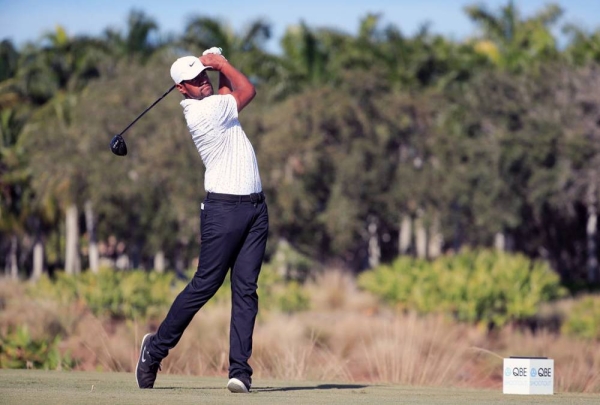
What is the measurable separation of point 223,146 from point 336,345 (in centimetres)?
1266

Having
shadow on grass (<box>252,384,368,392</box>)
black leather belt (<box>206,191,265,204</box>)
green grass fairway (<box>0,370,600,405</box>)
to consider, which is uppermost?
black leather belt (<box>206,191,265,204</box>)

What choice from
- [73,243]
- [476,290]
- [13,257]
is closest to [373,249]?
[73,243]

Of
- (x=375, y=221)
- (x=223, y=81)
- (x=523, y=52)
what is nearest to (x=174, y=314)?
(x=223, y=81)

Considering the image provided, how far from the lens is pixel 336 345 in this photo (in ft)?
65.7

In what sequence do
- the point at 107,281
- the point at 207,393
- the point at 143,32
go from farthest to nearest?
the point at 143,32
the point at 107,281
the point at 207,393

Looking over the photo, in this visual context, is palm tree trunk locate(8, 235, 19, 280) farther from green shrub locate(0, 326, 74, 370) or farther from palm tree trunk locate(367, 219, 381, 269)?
green shrub locate(0, 326, 74, 370)

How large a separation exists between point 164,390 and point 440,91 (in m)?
43.2

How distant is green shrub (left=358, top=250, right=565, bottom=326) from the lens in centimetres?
2644

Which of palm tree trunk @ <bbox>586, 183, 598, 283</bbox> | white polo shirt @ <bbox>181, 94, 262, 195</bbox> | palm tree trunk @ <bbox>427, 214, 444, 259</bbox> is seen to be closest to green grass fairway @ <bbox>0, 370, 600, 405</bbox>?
white polo shirt @ <bbox>181, 94, 262, 195</bbox>

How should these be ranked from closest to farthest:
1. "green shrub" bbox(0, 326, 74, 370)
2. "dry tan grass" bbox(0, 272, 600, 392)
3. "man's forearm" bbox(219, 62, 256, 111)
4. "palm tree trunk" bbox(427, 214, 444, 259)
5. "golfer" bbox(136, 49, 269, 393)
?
"golfer" bbox(136, 49, 269, 393) < "man's forearm" bbox(219, 62, 256, 111) < "dry tan grass" bbox(0, 272, 600, 392) < "green shrub" bbox(0, 326, 74, 370) < "palm tree trunk" bbox(427, 214, 444, 259)

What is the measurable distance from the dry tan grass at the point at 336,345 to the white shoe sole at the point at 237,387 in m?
2.62

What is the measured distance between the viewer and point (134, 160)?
47.2 metres

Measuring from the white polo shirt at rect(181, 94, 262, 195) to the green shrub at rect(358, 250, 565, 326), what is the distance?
62.1 feet

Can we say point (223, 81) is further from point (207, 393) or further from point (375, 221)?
point (375, 221)
